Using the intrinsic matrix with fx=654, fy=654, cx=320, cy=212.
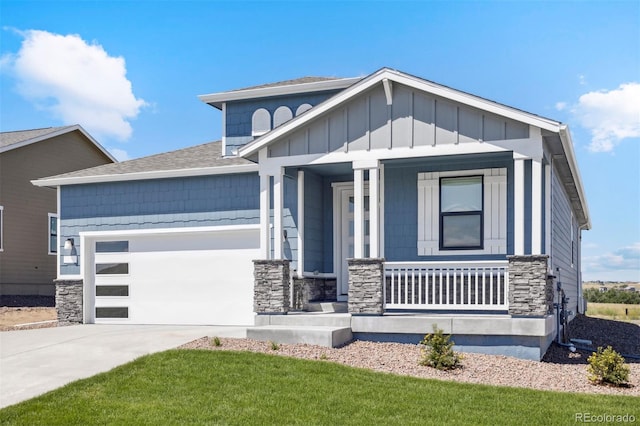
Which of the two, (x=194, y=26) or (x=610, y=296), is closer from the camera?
(x=194, y=26)

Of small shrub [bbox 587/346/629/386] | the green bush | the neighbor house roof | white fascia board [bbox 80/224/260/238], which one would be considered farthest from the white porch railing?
the green bush

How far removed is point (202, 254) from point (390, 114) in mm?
5697

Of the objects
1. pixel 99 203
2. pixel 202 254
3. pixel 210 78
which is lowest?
pixel 202 254

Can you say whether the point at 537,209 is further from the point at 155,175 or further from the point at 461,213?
the point at 155,175

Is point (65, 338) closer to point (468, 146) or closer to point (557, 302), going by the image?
point (468, 146)

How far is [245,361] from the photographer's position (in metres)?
9.30

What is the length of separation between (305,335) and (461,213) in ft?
13.5

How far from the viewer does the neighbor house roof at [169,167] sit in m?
14.4

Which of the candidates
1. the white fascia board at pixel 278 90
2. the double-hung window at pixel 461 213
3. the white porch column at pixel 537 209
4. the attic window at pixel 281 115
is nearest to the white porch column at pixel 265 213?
the double-hung window at pixel 461 213

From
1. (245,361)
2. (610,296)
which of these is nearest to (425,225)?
(245,361)

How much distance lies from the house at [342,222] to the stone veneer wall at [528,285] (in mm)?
23

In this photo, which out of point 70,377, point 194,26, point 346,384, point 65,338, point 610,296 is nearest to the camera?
point 346,384

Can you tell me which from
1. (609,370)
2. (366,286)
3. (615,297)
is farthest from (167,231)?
(615,297)

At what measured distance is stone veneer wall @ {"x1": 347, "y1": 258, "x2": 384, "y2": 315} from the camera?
11.2 metres
